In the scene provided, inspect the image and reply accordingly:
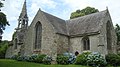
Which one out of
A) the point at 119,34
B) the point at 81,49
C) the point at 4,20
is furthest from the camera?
→ the point at 119,34

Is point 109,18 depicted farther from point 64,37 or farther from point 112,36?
point 64,37

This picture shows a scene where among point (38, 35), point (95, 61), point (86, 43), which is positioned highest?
point (38, 35)

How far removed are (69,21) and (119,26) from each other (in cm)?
1539

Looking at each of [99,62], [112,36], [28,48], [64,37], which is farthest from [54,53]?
[112,36]

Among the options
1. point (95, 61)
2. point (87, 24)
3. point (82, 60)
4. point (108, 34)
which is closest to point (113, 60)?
point (95, 61)

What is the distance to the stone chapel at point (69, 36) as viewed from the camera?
3118cm

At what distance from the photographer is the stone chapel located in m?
31.2

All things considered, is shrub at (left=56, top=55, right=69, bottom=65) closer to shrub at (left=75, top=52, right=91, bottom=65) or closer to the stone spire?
shrub at (left=75, top=52, right=91, bottom=65)

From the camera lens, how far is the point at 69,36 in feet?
114

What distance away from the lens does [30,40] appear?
36188mm

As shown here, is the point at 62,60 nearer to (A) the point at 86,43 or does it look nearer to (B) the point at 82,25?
(A) the point at 86,43

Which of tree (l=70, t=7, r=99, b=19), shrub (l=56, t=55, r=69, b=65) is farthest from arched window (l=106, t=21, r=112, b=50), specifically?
tree (l=70, t=7, r=99, b=19)

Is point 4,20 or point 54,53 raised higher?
point 4,20

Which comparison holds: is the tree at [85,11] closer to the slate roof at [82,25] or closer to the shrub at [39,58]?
the slate roof at [82,25]
